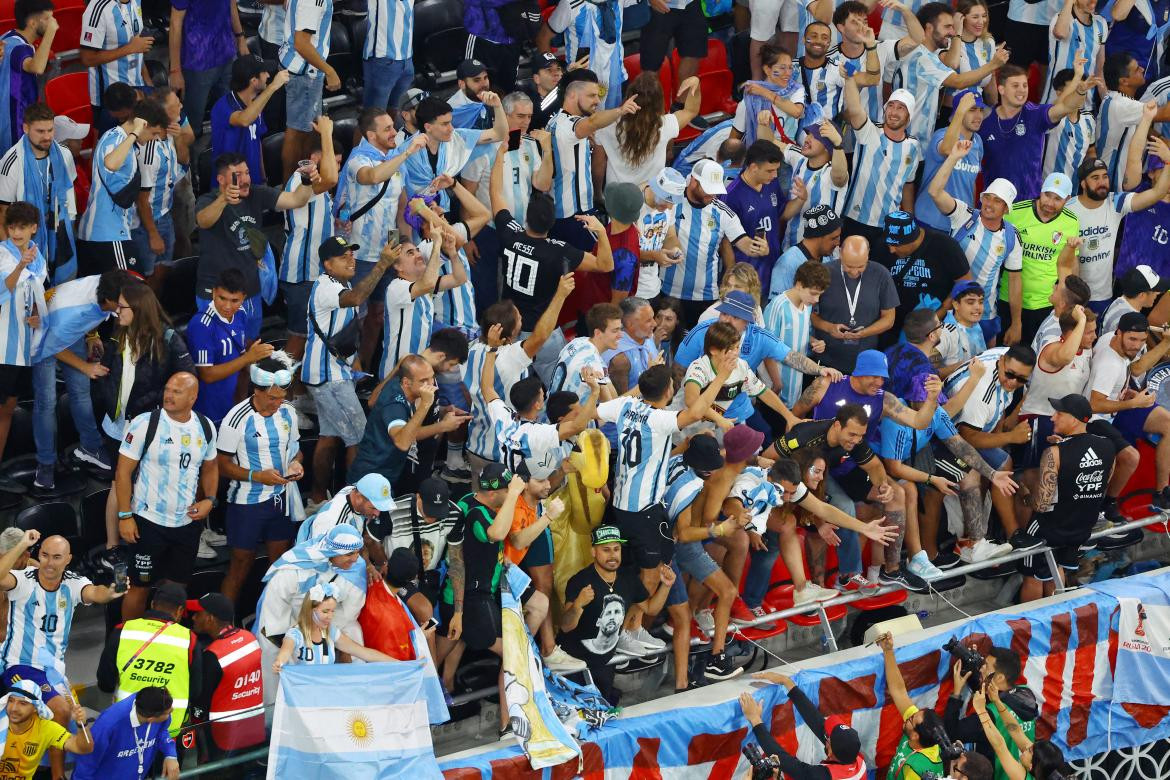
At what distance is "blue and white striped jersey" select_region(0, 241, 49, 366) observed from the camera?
1122 centimetres

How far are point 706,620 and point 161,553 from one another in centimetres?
339

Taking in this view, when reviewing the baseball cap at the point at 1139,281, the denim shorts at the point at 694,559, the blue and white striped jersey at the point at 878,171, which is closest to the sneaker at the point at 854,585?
the denim shorts at the point at 694,559

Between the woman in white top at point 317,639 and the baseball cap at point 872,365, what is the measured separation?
379 centimetres

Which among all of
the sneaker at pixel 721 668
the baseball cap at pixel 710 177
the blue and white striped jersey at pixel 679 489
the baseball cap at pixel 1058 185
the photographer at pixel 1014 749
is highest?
the baseball cap at pixel 710 177

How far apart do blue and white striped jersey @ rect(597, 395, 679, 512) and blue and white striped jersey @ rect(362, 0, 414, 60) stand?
361cm

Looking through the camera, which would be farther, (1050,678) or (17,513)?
(1050,678)

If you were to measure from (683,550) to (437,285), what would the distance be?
231 centimetres

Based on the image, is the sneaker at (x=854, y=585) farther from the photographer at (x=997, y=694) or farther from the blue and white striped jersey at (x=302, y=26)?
the blue and white striped jersey at (x=302, y=26)

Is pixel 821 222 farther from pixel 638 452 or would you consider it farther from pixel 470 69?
pixel 638 452

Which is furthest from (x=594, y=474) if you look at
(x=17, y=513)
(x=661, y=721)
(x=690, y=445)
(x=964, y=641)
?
(x=17, y=513)

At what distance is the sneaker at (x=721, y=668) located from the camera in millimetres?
11758

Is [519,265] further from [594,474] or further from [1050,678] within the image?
[1050,678]

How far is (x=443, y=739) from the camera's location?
1121cm

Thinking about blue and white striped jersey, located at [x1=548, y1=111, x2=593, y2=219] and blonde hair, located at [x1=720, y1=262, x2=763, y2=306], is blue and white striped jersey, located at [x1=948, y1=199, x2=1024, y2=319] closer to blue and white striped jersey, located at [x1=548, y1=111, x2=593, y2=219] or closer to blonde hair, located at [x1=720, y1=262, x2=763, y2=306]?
blonde hair, located at [x1=720, y1=262, x2=763, y2=306]
